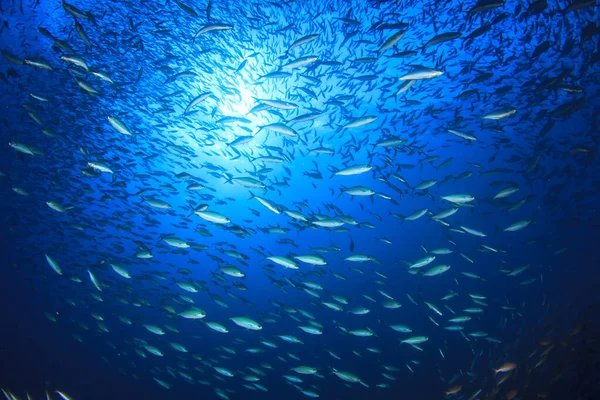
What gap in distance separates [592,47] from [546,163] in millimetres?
7280

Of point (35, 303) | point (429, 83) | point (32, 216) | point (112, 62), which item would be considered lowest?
point (35, 303)

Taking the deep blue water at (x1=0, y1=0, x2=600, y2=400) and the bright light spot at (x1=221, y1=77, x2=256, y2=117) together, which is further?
the bright light spot at (x1=221, y1=77, x2=256, y2=117)

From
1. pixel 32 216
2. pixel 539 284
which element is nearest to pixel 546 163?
pixel 539 284

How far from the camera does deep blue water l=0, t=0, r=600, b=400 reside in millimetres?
7520

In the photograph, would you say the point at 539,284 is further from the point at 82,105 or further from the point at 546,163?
the point at 82,105

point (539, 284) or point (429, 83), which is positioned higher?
point (429, 83)

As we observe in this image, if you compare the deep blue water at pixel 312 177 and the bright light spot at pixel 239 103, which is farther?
the bright light spot at pixel 239 103

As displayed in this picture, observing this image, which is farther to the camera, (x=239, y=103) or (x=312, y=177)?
(x=239, y=103)

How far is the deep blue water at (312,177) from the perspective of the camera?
7520mm

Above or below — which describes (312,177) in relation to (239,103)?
below

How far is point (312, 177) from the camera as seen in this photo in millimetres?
9156

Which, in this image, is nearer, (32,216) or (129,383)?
(32,216)

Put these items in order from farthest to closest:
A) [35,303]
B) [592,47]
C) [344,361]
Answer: [35,303]
[344,361]
[592,47]

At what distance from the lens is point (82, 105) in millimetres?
10953
